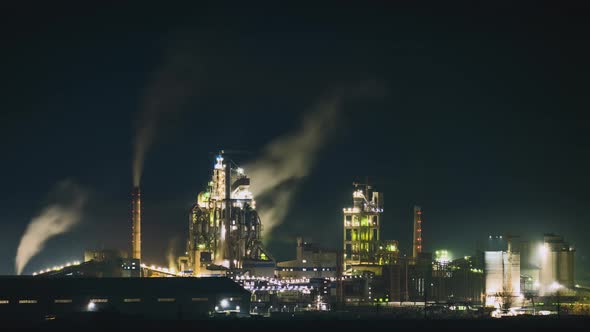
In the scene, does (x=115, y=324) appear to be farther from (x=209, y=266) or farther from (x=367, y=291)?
(x=367, y=291)

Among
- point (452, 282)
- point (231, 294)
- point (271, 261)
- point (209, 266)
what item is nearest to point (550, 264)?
point (452, 282)

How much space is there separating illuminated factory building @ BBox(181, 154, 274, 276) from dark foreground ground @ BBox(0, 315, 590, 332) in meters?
45.8

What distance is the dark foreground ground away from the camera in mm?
60188

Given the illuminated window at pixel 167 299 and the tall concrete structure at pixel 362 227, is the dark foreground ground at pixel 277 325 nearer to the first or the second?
the illuminated window at pixel 167 299

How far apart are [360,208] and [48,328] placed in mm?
75993

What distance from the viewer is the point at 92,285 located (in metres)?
82.3

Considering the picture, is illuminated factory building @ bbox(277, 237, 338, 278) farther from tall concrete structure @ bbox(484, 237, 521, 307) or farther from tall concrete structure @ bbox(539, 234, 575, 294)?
tall concrete structure @ bbox(539, 234, 575, 294)

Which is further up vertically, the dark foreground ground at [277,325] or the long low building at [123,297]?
the long low building at [123,297]

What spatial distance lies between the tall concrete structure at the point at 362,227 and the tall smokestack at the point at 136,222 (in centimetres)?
2967

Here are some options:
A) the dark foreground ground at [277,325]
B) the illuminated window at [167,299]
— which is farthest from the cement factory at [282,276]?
the dark foreground ground at [277,325]

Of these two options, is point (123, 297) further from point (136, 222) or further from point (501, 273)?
point (501, 273)

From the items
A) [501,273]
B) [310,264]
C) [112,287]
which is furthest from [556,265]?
[112,287]

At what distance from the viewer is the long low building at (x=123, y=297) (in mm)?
77625

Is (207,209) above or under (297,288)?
above
